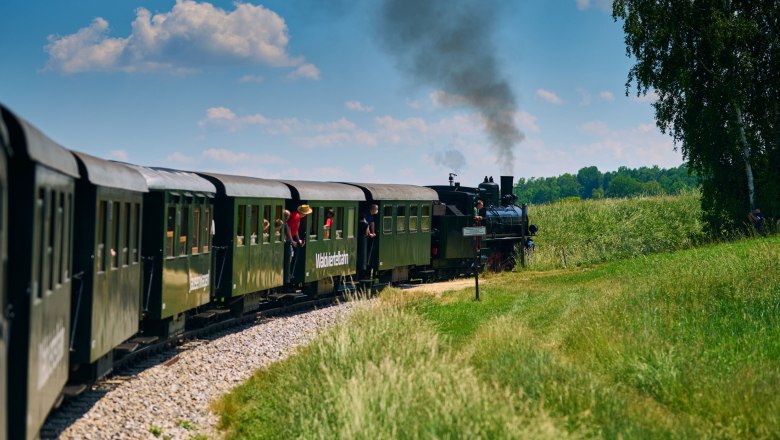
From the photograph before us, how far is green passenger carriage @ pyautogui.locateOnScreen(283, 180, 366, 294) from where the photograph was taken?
70.7 ft

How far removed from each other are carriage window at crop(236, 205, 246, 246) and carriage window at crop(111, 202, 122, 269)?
639 centimetres

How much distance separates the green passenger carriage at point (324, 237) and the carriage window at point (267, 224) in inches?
49.2

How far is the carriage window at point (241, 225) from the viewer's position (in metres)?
18.1

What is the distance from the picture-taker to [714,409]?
1016cm

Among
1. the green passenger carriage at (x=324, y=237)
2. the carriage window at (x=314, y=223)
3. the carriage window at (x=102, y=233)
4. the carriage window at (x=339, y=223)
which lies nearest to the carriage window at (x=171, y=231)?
the carriage window at (x=102, y=233)

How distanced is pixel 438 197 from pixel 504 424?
2151 cm

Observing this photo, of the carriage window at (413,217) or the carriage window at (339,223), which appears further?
the carriage window at (413,217)

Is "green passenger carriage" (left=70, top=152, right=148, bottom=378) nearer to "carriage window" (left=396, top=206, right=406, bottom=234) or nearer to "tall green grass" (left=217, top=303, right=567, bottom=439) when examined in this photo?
"tall green grass" (left=217, top=303, right=567, bottom=439)

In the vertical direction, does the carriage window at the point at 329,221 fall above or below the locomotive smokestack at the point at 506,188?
below

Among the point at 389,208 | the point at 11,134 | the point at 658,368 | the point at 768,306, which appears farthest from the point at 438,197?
the point at 11,134

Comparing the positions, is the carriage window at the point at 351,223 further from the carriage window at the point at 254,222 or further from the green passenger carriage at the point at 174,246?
the green passenger carriage at the point at 174,246

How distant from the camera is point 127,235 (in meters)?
12.3

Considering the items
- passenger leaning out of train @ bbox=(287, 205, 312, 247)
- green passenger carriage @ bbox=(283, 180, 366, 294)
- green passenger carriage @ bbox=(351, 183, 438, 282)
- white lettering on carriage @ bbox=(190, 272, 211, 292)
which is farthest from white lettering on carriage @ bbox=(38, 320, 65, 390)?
green passenger carriage @ bbox=(351, 183, 438, 282)

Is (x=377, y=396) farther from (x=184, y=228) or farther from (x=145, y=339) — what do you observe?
(x=184, y=228)
